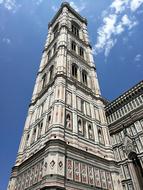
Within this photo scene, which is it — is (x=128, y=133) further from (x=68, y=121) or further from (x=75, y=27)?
(x=75, y=27)

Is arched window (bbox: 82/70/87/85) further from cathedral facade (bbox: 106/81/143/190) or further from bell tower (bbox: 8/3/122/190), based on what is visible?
cathedral facade (bbox: 106/81/143/190)

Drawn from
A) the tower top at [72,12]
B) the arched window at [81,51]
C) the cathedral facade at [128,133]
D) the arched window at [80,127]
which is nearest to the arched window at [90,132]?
the arched window at [80,127]

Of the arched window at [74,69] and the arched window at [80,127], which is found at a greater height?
the arched window at [74,69]

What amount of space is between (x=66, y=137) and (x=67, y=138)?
10 cm

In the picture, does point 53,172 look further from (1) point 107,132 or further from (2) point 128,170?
(1) point 107,132

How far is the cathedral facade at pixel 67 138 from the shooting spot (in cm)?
1105

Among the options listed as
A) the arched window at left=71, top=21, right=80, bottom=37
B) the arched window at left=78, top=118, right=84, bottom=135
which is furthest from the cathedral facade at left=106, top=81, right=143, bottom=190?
the arched window at left=71, top=21, right=80, bottom=37

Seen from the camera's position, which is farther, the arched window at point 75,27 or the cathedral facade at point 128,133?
the arched window at point 75,27

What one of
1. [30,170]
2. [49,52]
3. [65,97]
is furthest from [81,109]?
[49,52]

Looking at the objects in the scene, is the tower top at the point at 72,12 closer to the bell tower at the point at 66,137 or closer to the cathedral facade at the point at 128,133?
the bell tower at the point at 66,137

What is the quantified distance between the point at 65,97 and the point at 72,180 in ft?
23.3

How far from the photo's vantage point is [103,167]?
1350 cm

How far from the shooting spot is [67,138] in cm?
1300

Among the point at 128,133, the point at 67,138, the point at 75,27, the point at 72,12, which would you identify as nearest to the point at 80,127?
the point at 67,138
